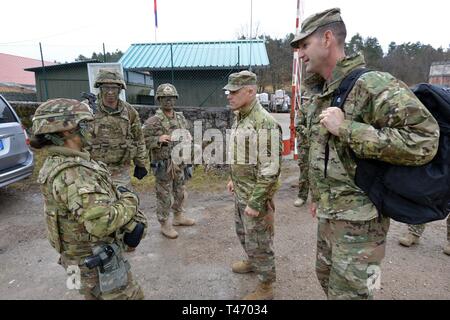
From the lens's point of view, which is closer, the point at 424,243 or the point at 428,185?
the point at 428,185

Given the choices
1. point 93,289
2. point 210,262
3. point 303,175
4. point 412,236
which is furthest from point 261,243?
point 303,175

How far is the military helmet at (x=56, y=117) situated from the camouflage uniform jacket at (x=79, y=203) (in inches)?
4.7

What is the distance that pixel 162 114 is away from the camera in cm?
409

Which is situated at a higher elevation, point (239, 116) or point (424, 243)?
point (239, 116)

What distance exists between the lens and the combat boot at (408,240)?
3586mm

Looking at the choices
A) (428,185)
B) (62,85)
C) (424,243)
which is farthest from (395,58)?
(428,185)

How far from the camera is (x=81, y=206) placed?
1614 millimetres

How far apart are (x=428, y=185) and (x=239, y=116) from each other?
163 cm

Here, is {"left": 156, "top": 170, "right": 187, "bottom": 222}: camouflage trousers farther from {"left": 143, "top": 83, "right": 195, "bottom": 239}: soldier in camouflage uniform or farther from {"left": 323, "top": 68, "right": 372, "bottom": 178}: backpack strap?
{"left": 323, "top": 68, "right": 372, "bottom": 178}: backpack strap

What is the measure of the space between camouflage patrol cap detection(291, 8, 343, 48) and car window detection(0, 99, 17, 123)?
201 inches

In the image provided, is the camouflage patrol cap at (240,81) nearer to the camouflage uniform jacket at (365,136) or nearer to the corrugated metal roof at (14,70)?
the camouflage uniform jacket at (365,136)

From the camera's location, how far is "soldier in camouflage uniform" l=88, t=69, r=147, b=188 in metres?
3.38

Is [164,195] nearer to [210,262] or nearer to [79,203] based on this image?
[210,262]
